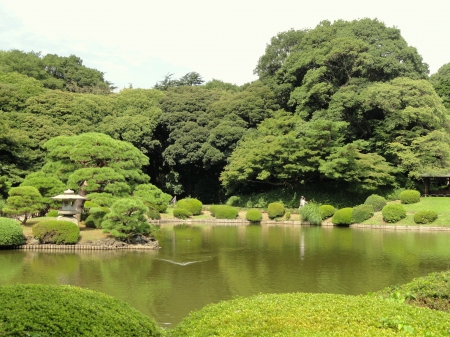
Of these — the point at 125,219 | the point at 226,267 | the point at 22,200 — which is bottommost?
the point at 226,267

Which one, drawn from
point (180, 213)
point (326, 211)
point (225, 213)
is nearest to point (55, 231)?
point (180, 213)

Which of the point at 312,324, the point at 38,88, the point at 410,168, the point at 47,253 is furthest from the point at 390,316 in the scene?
the point at 38,88

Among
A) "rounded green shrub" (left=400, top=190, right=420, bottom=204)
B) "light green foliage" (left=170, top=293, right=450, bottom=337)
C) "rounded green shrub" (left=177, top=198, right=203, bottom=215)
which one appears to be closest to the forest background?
"rounded green shrub" (left=400, top=190, right=420, bottom=204)

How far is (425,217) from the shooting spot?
74.2 ft

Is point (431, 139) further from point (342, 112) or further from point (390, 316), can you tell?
point (390, 316)

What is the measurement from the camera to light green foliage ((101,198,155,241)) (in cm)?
1541

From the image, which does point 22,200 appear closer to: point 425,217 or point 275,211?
point 275,211

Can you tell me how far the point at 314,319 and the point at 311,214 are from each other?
21.5 m

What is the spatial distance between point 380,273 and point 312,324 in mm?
8385

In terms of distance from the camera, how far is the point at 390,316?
4191mm

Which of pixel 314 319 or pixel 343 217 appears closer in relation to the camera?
pixel 314 319

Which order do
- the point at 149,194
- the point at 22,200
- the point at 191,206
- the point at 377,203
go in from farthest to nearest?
the point at 191,206 < the point at 377,203 < the point at 149,194 < the point at 22,200

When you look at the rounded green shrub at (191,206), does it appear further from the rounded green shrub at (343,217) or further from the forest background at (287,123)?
the rounded green shrub at (343,217)

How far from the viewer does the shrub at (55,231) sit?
15.6m
